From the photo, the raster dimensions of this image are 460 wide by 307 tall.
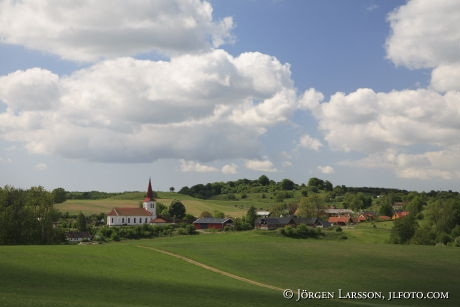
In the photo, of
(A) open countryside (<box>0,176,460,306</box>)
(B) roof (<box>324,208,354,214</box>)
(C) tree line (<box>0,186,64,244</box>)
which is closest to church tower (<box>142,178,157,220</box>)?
(C) tree line (<box>0,186,64,244</box>)

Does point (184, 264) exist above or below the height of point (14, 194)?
below

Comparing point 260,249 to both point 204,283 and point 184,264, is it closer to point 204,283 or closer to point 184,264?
point 184,264

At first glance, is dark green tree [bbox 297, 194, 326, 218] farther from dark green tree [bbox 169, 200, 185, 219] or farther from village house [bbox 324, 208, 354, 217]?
dark green tree [bbox 169, 200, 185, 219]

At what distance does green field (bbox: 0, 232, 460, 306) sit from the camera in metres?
34.8

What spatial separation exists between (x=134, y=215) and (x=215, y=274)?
4132 inches

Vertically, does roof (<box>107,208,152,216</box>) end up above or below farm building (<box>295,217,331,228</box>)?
above

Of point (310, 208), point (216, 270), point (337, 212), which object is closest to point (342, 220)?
point (310, 208)

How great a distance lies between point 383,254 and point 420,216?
88.1 m

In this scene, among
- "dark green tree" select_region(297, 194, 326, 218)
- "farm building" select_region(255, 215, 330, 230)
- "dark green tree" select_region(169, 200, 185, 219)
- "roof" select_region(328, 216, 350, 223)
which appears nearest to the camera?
"farm building" select_region(255, 215, 330, 230)

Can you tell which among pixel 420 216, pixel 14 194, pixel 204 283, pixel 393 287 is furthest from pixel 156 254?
pixel 420 216

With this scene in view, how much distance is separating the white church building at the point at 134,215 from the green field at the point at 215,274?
7807cm

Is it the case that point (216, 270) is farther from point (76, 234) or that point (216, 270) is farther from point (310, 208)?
point (310, 208)

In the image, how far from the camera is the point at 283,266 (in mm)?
59938

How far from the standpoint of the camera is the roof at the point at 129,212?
489ft
